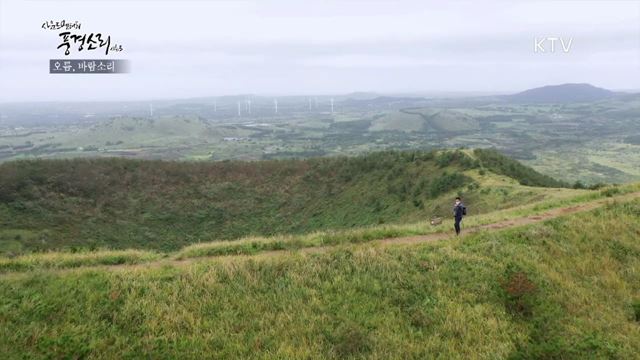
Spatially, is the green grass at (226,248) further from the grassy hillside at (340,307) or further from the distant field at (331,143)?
the distant field at (331,143)

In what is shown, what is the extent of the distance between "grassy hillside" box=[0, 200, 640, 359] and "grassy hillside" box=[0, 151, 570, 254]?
1834cm

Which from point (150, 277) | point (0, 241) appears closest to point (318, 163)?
point (0, 241)

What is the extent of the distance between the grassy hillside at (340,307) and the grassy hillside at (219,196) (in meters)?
18.3

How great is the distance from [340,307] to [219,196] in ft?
151

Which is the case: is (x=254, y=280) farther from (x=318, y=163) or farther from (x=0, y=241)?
(x=318, y=163)

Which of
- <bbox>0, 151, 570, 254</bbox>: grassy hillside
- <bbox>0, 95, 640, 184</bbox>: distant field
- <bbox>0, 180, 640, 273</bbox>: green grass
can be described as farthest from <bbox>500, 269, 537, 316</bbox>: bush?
<bbox>0, 95, 640, 184</bbox>: distant field

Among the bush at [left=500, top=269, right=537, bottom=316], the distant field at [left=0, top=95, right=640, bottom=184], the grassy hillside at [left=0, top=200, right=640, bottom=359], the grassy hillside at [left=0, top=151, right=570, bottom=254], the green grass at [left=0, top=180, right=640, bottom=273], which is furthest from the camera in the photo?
the distant field at [left=0, top=95, right=640, bottom=184]

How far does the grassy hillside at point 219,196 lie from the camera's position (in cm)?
4238

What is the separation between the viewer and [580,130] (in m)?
183

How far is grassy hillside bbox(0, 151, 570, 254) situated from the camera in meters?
42.4

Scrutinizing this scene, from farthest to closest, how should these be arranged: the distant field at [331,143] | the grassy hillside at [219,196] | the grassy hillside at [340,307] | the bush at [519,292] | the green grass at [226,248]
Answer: the distant field at [331,143]
the grassy hillside at [219,196]
the green grass at [226,248]
the bush at [519,292]
the grassy hillside at [340,307]

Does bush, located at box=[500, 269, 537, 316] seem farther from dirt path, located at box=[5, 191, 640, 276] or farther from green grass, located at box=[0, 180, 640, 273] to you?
green grass, located at box=[0, 180, 640, 273]

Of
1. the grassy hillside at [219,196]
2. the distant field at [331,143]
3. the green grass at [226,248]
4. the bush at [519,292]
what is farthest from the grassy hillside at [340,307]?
the distant field at [331,143]

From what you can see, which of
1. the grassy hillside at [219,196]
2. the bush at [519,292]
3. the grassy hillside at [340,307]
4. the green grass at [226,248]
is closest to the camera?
the grassy hillside at [340,307]
